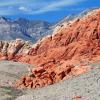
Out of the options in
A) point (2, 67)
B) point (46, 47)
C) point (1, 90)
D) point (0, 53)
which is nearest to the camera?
point (1, 90)

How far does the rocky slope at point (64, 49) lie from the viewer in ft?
224

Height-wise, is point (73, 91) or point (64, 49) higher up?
point (73, 91)

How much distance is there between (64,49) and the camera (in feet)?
289

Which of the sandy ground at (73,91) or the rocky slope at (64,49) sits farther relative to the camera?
the rocky slope at (64,49)

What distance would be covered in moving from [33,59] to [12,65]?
14.1 meters

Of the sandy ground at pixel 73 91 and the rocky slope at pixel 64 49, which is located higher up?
the sandy ground at pixel 73 91

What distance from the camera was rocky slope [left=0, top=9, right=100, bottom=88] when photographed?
2682 inches

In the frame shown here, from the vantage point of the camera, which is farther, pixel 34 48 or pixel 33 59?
pixel 34 48

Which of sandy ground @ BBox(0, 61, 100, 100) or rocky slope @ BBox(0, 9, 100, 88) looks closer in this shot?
sandy ground @ BBox(0, 61, 100, 100)

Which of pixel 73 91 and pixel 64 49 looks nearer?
pixel 73 91

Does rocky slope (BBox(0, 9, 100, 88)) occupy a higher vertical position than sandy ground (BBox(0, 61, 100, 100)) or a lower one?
lower

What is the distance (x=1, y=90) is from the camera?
52219 mm

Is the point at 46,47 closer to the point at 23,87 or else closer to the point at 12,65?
the point at 12,65

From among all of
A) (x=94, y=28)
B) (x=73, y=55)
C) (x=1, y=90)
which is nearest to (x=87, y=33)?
(x=94, y=28)
